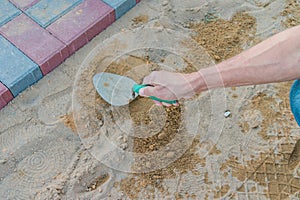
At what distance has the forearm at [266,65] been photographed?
1.48 m

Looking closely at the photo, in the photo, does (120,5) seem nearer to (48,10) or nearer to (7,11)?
(48,10)

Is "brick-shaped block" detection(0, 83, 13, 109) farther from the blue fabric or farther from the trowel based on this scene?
the blue fabric

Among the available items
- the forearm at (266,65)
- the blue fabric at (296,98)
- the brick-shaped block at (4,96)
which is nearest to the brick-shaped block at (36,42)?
the brick-shaped block at (4,96)

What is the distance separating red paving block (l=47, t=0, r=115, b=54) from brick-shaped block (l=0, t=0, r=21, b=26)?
22cm

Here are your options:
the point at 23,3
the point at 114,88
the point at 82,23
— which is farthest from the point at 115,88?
the point at 23,3

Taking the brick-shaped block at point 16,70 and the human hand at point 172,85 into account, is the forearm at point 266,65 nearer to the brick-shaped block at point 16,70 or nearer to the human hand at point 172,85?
the human hand at point 172,85

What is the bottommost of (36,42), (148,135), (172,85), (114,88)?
(148,135)

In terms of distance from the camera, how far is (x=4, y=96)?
213 centimetres

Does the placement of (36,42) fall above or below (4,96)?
above

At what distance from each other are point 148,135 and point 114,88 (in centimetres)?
31


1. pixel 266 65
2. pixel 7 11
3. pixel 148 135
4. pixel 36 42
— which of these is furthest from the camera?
pixel 7 11

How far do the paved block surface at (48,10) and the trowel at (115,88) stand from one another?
459 mm

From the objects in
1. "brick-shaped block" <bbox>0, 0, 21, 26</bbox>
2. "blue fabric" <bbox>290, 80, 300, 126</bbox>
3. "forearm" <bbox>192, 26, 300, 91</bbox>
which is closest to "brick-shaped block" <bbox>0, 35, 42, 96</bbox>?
"brick-shaped block" <bbox>0, 0, 21, 26</bbox>

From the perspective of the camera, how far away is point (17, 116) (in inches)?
84.1
